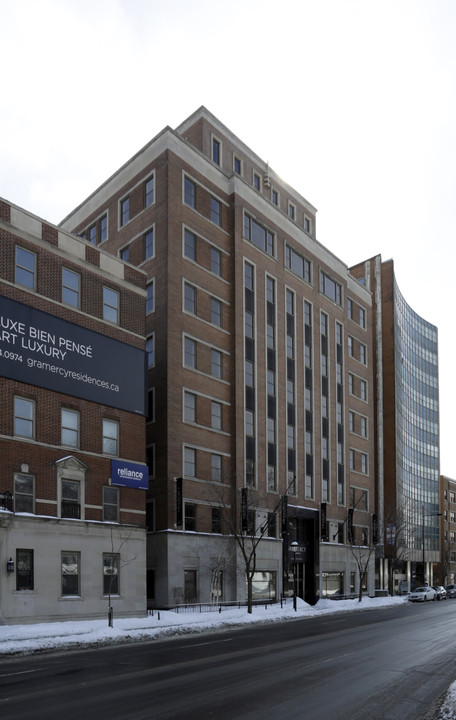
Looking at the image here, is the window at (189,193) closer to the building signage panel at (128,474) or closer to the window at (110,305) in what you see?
the window at (110,305)

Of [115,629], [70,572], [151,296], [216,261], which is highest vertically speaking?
[216,261]

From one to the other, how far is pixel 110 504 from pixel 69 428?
506 centimetres

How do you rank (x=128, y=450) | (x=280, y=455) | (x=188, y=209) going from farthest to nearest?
(x=280, y=455), (x=188, y=209), (x=128, y=450)

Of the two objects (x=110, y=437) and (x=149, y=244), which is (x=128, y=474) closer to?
(x=110, y=437)

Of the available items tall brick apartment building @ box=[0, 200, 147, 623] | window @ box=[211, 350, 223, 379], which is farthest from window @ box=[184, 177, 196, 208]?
tall brick apartment building @ box=[0, 200, 147, 623]

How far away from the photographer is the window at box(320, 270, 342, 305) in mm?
70625

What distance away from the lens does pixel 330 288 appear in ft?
237

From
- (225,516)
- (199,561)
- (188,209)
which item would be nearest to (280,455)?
(225,516)

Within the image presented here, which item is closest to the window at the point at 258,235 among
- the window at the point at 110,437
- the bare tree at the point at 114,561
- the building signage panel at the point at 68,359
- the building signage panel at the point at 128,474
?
the building signage panel at the point at 68,359

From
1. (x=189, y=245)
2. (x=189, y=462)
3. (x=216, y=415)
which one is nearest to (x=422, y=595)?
(x=216, y=415)

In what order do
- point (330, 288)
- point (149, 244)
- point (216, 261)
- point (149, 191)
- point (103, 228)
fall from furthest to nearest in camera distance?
point (330, 288) < point (103, 228) < point (216, 261) < point (149, 191) < point (149, 244)

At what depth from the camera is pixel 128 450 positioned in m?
40.5

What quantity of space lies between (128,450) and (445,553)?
107m

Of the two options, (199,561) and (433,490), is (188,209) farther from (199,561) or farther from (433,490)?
(433,490)
